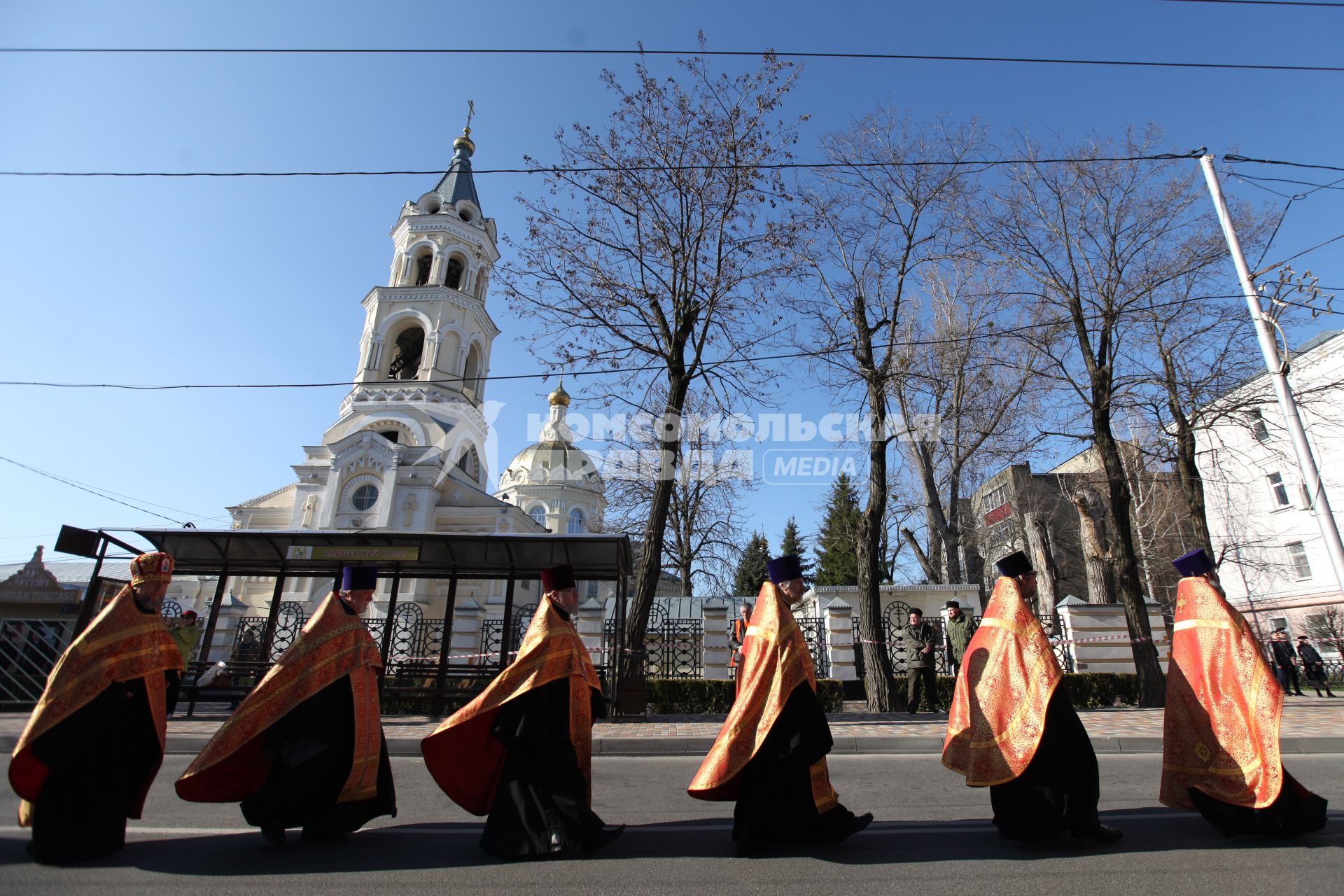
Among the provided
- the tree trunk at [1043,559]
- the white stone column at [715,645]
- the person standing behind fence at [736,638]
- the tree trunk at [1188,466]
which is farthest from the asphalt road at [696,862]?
the tree trunk at [1043,559]

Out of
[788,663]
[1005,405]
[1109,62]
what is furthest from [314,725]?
[1005,405]

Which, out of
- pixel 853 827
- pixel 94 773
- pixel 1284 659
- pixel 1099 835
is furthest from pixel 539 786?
pixel 1284 659

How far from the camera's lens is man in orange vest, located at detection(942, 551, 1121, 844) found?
3.84 m

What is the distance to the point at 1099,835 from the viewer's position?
3799mm

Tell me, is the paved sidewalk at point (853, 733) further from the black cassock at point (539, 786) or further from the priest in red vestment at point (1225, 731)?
the black cassock at point (539, 786)

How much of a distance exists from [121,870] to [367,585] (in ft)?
5.81

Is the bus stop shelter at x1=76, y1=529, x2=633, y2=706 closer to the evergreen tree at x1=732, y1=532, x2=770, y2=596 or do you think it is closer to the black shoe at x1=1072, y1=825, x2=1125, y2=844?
the black shoe at x1=1072, y1=825, x2=1125, y2=844

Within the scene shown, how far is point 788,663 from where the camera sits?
409 cm

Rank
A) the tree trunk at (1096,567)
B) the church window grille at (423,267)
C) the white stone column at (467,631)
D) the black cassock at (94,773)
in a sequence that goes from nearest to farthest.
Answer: the black cassock at (94,773)
the white stone column at (467,631)
the tree trunk at (1096,567)
the church window grille at (423,267)

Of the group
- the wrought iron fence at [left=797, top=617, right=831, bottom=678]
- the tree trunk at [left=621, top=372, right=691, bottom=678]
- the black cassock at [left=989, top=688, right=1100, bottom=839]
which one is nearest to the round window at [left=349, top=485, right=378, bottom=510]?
the tree trunk at [left=621, top=372, right=691, bottom=678]

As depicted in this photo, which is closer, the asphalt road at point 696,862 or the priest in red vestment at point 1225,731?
the asphalt road at point 696,862

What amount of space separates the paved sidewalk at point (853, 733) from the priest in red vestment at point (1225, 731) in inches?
171

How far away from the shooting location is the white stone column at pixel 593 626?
1369 cm

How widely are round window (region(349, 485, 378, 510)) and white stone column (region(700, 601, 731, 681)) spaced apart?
76.3 ft
